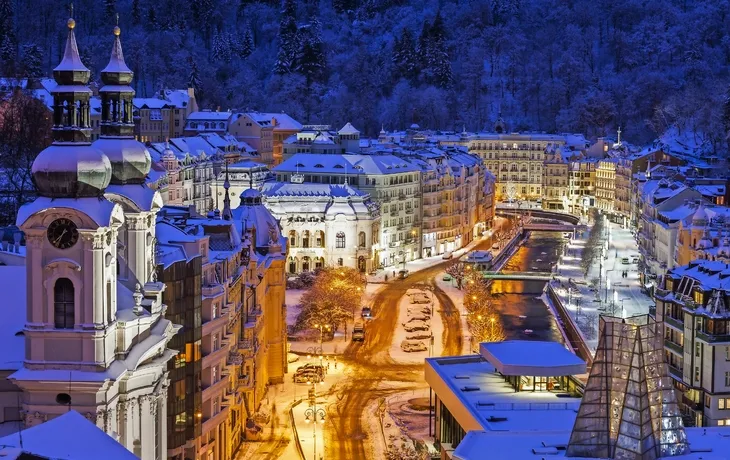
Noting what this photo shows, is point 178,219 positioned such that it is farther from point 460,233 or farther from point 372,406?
point 460,233

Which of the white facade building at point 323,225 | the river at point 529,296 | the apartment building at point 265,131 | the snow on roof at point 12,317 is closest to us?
the snow on roof at point 12,317

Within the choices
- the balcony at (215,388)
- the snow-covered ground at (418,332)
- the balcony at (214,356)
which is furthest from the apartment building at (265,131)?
the balcony at (215,388)

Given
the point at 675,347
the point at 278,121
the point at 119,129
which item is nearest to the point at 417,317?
the point at 675,347

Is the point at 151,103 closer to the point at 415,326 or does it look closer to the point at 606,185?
the point at 606,185

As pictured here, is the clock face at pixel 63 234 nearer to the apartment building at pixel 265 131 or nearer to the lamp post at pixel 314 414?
the lamp post at pixel 314 414

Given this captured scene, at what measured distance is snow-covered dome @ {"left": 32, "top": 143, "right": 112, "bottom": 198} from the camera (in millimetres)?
33062

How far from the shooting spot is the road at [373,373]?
5175cm

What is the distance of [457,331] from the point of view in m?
74.3

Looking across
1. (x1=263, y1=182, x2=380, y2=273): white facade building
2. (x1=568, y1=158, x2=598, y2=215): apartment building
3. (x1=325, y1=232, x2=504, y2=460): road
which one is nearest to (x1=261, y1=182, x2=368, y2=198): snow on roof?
(x1=263, y1=182, x2=380, y2=273): white facade building

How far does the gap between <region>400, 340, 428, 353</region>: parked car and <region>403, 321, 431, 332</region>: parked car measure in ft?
11.6

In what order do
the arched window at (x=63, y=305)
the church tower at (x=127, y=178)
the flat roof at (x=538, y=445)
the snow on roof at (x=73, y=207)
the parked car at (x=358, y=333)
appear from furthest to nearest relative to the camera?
the parked car at (x=358, y=333), the church tower at (x=127, y=178), the flat roof at (x=538, y=445), the arched window at (x=63, y=305), the snow on roof at (x=73, y=207)

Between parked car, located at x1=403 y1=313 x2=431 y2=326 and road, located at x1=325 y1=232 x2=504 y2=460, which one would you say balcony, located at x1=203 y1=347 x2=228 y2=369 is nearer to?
road, located at x1=325 y1=232 x2=504 y2=460

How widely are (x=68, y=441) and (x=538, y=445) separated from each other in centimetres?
1523

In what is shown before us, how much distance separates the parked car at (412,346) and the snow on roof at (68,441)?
41157 millimetres
